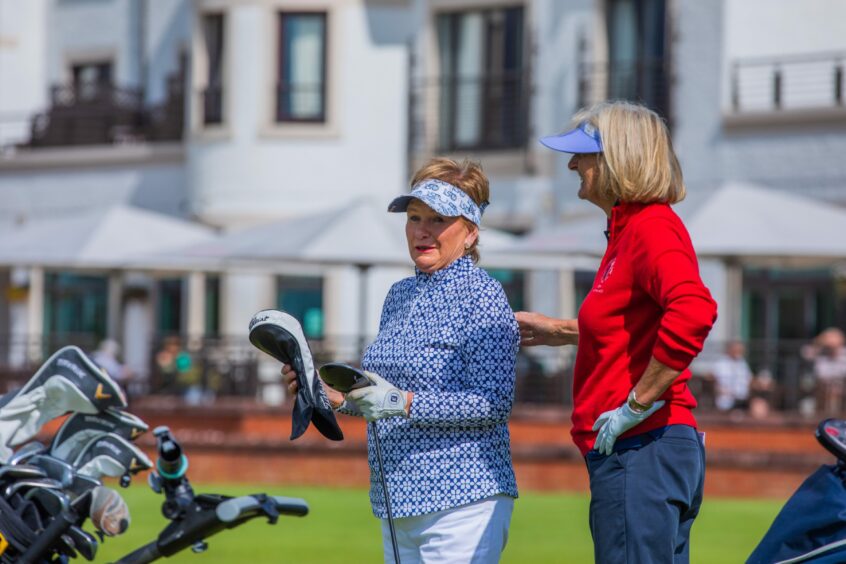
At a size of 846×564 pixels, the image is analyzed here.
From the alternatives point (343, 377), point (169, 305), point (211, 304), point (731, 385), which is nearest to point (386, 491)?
point (343, 377)

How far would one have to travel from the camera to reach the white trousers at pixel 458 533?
546 centimetres

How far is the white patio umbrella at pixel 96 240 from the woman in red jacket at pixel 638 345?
65.1 feet

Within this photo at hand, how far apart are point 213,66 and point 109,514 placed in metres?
25.1

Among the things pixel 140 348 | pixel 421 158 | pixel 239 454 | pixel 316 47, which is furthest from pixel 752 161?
pixel 140 348

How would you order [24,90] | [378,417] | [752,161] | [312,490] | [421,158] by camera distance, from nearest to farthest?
[378,417], [312,490], [752,161], [421,158], [24,90]

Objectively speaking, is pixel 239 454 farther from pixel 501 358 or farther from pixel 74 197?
pixel 74 197

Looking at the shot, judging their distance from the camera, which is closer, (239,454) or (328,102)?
(239,454)

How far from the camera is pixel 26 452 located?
22.3 feet

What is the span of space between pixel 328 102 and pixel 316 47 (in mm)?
952

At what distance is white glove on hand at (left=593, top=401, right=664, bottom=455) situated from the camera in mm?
5285

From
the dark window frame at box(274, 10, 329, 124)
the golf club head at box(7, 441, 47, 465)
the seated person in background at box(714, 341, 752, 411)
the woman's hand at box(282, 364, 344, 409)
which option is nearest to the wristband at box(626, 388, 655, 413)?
the woman's hand at box(282, 364, 344, 409)

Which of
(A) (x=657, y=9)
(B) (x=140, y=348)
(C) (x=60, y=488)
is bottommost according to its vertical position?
(B) (x=140, y=348)

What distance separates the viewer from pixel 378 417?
5.32 meters

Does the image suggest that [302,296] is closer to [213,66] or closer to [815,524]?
→ [213,66]
